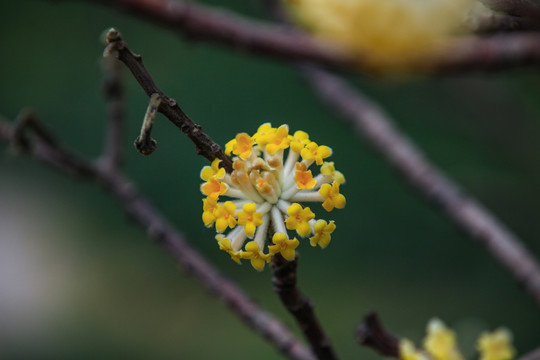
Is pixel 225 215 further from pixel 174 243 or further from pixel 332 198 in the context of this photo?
pixel 174 243

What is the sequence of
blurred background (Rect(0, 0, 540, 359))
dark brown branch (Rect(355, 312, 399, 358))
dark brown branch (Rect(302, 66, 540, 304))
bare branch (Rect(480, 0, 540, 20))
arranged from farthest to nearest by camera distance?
blurred background (Rect(0, 0, 540, 359)) < dark brown branch (Rect(302, 66, 540, 304)) < dark brown branch (Rect(355, 312, 399, 358)) < bare branch (Rect(480, 0, 540, 20))

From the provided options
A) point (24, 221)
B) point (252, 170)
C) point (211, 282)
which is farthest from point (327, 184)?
point (24, 221)

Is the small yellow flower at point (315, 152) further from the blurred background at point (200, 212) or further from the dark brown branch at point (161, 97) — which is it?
the blurred background at point (200, 212)

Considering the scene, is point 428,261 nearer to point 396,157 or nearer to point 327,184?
point 396,157

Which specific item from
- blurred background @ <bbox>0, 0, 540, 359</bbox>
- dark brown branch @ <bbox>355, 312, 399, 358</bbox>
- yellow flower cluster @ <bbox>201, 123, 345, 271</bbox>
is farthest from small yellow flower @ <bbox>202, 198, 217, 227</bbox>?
blurred background @ <bbox>0, 0, 540, 359</bbox>

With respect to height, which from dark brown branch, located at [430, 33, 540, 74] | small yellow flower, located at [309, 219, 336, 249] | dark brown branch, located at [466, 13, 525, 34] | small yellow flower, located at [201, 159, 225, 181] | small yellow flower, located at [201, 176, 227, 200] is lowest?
small yellow flower, located at [309, 219, 336, 249]

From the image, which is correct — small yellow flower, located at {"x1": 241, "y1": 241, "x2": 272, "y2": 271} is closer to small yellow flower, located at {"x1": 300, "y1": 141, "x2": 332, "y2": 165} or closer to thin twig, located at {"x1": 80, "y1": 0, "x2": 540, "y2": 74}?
small yellow flower, located at {"x1": 300, "y1": 141, "x2": 332, "y2": 165}

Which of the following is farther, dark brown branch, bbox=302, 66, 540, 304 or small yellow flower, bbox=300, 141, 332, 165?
dark brown branch, bbox=302, 66, 540, 304

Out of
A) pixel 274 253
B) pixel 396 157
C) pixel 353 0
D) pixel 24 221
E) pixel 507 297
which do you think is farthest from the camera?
pixel 24 221
